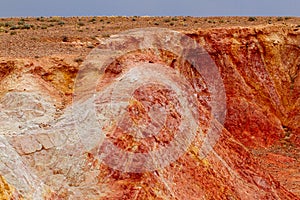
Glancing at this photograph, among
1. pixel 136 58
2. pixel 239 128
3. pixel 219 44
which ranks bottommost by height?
pixel 136 58

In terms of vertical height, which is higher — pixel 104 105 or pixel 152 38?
pixel 152 38

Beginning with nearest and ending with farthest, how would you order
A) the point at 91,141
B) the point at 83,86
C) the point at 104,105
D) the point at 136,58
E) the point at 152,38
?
the point at 91,141 → the point at 104,105 → the point at 83,86 → the point at 136,58 → the point at 152,38

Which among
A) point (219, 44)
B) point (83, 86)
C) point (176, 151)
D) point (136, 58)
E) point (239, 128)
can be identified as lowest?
point (176, 151)

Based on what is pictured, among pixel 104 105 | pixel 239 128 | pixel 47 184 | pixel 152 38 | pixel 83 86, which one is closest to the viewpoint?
pixel 47 184

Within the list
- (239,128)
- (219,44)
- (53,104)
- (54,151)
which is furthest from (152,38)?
(54,151)

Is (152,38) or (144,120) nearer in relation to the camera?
(144,120)

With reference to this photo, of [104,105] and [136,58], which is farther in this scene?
[136,58]

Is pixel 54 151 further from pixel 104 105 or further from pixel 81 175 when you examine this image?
pixel 104 105

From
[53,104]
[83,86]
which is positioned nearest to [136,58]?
[83,86]

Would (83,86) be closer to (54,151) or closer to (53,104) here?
(53,104)
